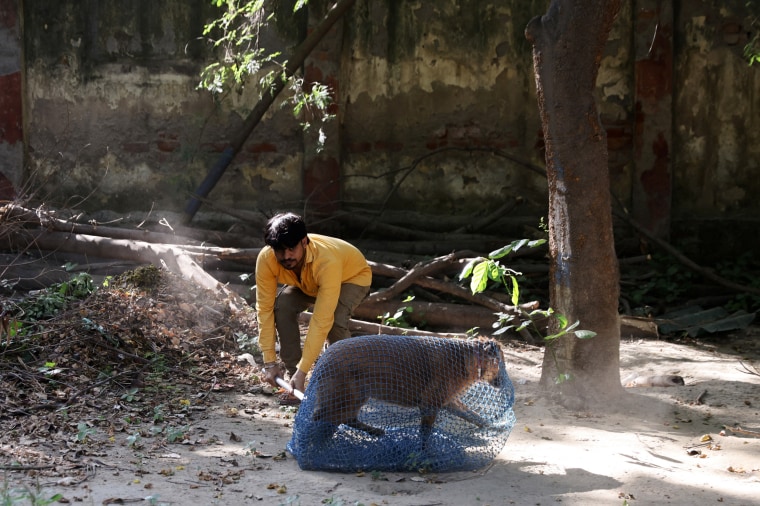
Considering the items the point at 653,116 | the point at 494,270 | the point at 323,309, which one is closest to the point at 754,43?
the point at 653,116

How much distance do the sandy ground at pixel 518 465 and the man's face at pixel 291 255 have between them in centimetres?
102

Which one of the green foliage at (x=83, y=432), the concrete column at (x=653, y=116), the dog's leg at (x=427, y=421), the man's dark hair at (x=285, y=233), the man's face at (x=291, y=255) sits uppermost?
the concrete column at (x=653, y=116)

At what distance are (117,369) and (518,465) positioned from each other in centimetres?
293

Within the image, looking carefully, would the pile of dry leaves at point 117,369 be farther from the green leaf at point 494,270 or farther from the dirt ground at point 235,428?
the green leaf at point 494,270

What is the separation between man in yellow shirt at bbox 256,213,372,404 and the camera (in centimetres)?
481

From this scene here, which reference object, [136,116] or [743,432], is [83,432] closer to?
[743,432]

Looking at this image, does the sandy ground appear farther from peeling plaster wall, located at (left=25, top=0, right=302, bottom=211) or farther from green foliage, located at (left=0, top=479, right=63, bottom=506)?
peeling plaster wall, located at (left=25, top=0, right=302, bottom=211)

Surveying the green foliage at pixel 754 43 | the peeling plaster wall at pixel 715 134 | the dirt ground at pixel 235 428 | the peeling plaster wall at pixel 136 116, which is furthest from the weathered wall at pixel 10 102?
the green foliage at pixel 754 43

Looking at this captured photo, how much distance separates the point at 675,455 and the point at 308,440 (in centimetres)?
201

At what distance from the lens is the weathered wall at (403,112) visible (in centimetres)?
909

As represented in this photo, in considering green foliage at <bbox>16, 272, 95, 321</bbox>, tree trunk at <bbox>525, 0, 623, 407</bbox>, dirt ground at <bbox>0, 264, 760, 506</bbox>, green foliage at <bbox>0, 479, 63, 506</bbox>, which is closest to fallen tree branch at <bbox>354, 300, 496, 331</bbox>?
dirt ground at <bbox>0, 264, 760, 506</bbox>

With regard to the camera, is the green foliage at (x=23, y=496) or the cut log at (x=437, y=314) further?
the cut log at (x=437, y=314)

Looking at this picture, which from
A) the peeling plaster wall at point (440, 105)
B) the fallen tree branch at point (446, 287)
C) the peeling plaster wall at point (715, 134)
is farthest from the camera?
the peeling plaster wall at point (440, 105)

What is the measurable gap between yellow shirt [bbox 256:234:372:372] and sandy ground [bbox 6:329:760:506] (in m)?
0.56
